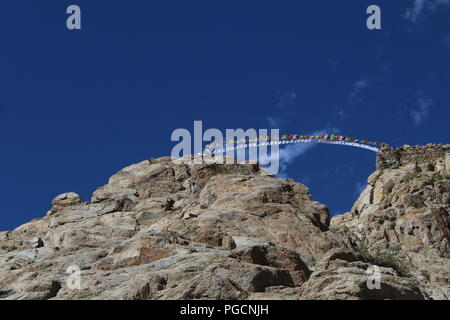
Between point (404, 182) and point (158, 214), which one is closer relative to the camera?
point (158, 214)

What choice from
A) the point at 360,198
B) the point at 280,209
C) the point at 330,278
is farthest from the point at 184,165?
the point at 360,198

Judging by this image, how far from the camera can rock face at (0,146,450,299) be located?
2233cm

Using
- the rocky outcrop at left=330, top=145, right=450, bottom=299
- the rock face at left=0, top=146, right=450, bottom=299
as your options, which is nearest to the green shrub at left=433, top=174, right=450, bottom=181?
the rocky outcrop at left=330, top=145, right=450, bottom=299

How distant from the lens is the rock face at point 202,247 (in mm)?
22328

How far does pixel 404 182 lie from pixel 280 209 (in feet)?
123

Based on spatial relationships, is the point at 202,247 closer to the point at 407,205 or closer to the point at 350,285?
the point at 350,285

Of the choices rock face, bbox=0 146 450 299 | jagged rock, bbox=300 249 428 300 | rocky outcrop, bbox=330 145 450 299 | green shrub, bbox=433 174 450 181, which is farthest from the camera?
green shrub, bbox=433 174 450 181

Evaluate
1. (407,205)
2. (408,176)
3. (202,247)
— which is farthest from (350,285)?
(408,176)

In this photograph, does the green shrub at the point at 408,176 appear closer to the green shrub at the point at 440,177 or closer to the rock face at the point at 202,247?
the green shrub at the point at 440,177

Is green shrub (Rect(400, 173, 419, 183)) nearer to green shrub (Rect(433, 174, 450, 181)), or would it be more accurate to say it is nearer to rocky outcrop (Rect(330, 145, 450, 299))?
rocky outcrop (Rect(330, 145, 450, 299))

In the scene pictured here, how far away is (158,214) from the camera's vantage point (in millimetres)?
38312

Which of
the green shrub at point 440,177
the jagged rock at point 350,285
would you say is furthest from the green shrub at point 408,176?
the jagged rock at point 350,285
